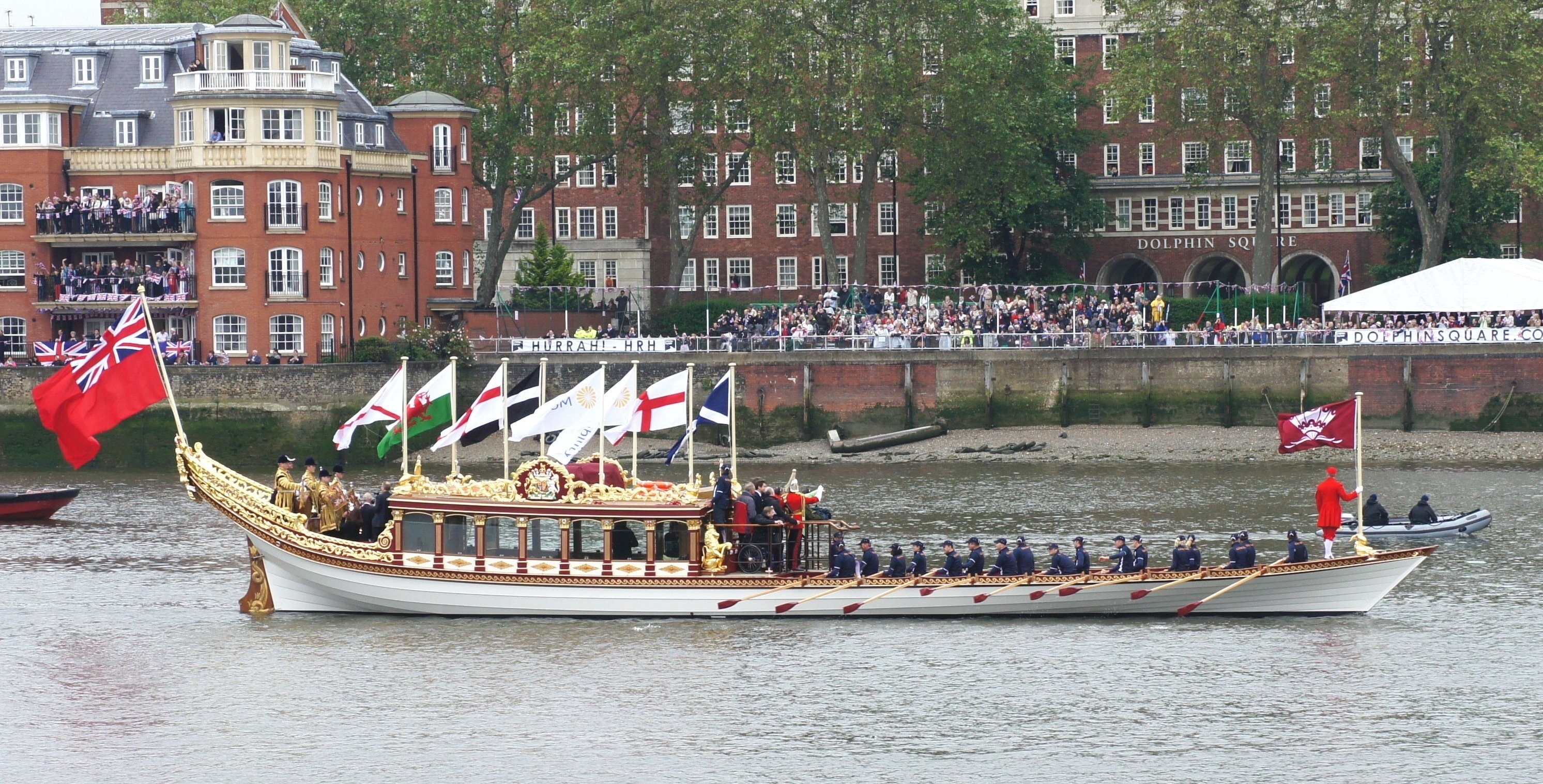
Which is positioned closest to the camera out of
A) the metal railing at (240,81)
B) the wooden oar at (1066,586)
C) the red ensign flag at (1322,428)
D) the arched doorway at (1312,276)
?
the wooden oar at (1066,586)

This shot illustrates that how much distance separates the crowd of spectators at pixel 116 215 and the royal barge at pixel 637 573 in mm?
41055

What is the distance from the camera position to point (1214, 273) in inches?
4564

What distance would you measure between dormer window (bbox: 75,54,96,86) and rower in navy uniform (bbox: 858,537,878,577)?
179ft

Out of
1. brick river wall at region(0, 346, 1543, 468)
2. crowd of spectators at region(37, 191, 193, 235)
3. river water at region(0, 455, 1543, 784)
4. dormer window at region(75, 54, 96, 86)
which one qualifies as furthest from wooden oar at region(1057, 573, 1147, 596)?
dormer window at region(75, 54, 96, 86)

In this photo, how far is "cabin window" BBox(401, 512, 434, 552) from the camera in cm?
4409

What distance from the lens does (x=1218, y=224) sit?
11169cm

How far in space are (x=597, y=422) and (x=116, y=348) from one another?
10.0 m

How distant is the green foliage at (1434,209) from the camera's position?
98625mm

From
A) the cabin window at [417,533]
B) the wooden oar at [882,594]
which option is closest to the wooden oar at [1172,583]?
the wooden oar at [882,594]

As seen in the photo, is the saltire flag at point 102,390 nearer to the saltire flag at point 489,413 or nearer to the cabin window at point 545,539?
the saltire flag at point 489,413

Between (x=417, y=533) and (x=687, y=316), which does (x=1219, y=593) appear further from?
(x=687, y=316)

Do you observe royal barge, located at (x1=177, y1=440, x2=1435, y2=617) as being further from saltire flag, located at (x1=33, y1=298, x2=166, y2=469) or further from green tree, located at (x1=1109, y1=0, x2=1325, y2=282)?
green tree, located at (x1=1109, y1=0, x2=1325, y2=282)

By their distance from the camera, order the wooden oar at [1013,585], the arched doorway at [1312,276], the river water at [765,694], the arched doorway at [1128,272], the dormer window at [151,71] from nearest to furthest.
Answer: the river water at [765,694] → the wooden oar at [1013,585] → the dormer window at [151,71] → the arched doorway at [1312,276] → the arched doorway at [1128,272]

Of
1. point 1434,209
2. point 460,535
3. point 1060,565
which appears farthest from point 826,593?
point 1434,209
